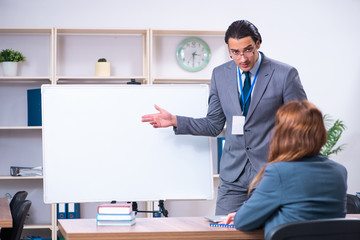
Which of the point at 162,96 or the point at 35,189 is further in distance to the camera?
the point at 35,189

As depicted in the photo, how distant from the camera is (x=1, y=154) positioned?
17.7 ft

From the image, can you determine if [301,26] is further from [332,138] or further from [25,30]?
[25,30]

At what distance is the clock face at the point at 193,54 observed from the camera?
18.2 feet

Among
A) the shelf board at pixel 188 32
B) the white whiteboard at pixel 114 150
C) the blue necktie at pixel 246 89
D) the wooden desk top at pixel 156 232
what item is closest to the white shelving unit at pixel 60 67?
the shelf board at pixel 188 32

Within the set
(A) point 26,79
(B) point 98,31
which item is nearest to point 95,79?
(B) point 98,31

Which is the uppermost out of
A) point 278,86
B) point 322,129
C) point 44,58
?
point 44,58

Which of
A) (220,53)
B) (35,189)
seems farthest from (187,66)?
(35,189)

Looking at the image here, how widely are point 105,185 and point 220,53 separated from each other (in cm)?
305

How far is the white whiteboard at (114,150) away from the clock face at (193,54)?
2.54m

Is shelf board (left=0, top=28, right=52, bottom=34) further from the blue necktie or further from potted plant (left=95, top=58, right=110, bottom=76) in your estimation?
the blue necktie

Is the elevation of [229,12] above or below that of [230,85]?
above

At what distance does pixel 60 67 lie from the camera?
548cm

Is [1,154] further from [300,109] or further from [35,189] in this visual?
[300,109]

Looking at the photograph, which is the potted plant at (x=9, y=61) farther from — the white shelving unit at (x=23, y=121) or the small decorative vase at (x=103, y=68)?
the small decorative vase at (x=103, y=68)
